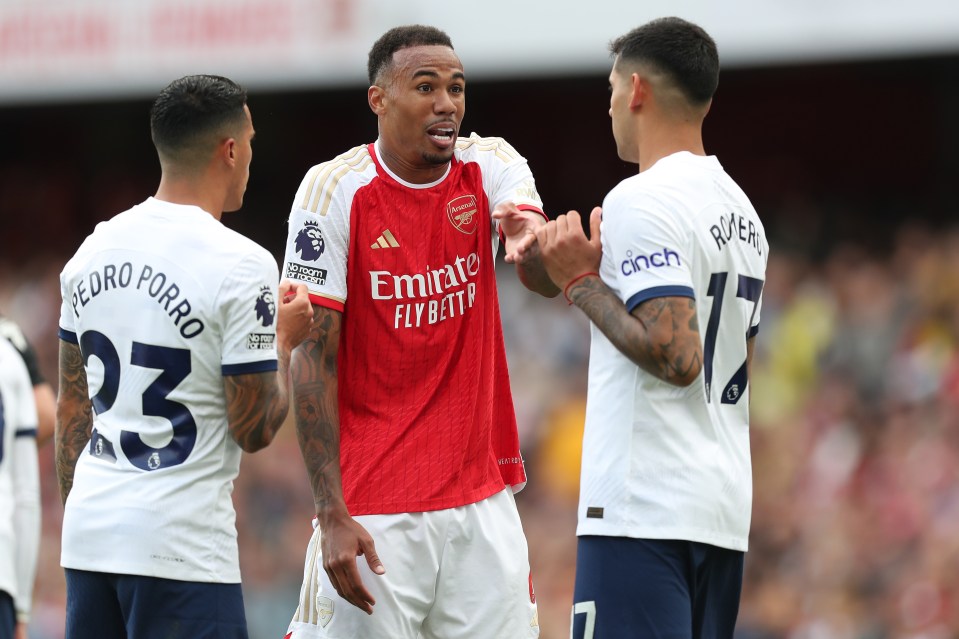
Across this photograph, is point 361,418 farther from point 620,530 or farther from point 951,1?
point 951,1

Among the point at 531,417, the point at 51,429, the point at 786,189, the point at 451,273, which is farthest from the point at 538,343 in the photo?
the point at 451,273

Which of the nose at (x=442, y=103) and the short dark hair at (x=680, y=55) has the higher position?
the short dark hair at (x=680, y=55)

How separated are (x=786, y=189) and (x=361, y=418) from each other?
10180 mm

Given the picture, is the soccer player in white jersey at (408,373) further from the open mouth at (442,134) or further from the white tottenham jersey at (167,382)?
the white tottenham jersey at (167,382)

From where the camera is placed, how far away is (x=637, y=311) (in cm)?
412

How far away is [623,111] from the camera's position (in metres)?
4.45

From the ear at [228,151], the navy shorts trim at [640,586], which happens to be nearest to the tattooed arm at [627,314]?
the navy shorts trim at [640,586]

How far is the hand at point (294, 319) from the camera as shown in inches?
172

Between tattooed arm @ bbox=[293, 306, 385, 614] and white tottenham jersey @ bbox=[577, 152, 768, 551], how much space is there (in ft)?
2.49

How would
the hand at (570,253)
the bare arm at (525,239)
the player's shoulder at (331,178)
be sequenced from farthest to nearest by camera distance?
the player's shoulder at (331,178) → the bare arm at (525,239) → the hand at (570,253)

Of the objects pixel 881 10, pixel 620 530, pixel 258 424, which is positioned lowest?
pixel 620 530

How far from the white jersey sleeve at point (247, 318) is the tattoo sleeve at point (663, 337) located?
0.97m

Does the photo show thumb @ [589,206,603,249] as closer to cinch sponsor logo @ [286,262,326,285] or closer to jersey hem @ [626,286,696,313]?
jersey hem @ [626,286,696,313]

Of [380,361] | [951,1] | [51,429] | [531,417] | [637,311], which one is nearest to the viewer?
[637,311]
